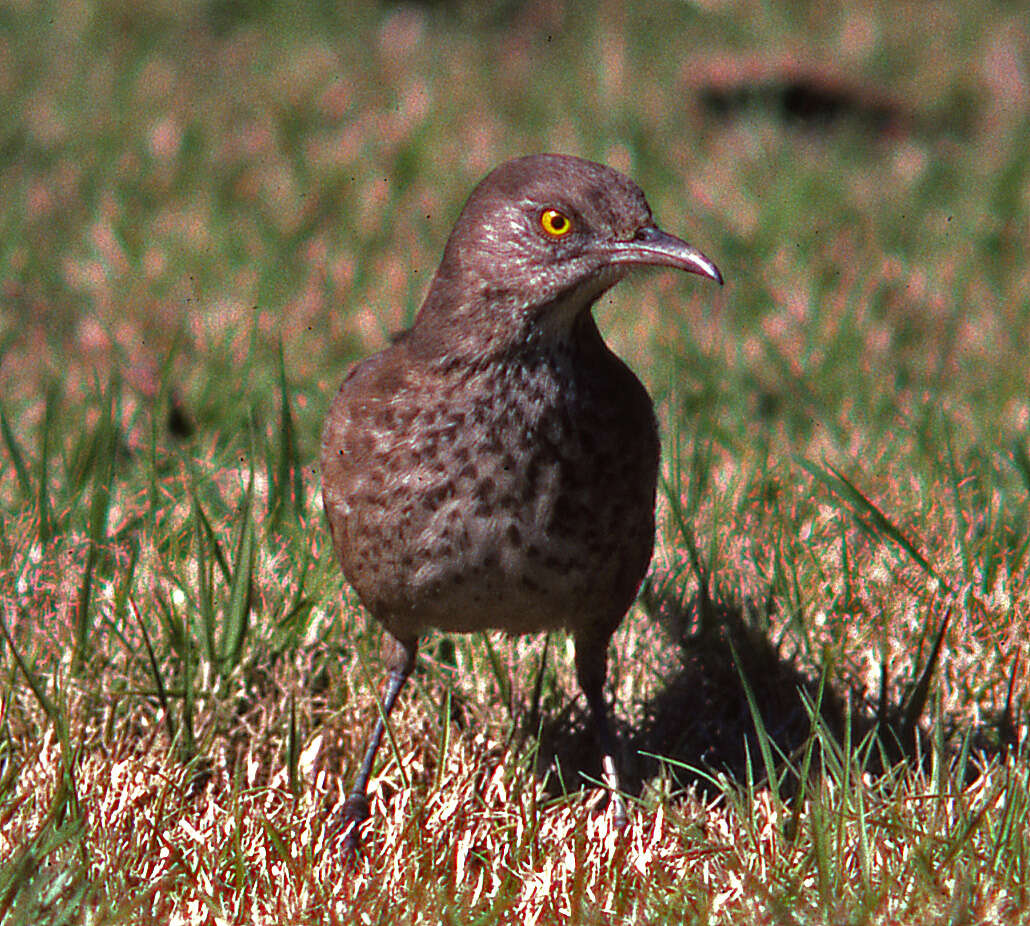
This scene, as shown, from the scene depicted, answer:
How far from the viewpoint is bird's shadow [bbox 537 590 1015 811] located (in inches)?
138

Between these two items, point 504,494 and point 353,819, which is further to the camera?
point 353,819

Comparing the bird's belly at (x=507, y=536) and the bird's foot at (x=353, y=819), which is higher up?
the bird's belly at (x=507, y=536)

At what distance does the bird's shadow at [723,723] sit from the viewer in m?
3.51

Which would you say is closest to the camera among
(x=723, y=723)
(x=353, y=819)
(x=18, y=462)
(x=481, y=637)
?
(x=353, y=819)

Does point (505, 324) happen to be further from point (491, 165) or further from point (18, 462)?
point (491, 165)

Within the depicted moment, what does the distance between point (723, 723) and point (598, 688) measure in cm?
38

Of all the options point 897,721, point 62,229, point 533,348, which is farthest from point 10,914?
point 62,229

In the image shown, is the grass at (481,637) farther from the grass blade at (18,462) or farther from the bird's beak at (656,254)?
the bird's beak at (656,254)

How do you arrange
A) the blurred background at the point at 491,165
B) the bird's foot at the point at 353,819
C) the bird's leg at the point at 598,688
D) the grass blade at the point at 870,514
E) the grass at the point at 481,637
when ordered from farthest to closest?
the blurred background at the point at 491,165
the grass blade at the point at 870,514
the bird's leg at the point at 598,688
the bird's foot at the point at 353,819
the grass at the point at 481,637

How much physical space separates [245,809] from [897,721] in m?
1.53

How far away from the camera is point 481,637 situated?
12.5ft

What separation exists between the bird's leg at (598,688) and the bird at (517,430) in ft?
0.48

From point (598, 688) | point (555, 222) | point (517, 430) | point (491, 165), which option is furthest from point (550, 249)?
point (491, 165)

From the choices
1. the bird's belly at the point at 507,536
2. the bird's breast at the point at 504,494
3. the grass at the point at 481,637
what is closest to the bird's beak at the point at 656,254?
the bird's breast at the point at 504,494
